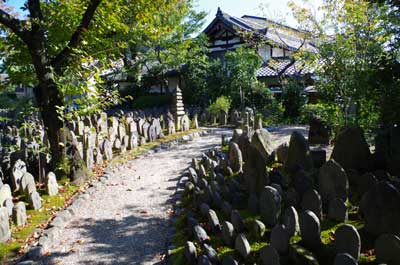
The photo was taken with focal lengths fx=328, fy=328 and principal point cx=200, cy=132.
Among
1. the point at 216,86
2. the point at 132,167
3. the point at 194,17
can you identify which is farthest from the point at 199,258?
the point at 194,17

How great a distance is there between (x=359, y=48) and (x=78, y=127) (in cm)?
842

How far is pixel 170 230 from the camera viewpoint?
499 centimetres

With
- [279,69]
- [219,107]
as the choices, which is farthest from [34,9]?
[279,69]

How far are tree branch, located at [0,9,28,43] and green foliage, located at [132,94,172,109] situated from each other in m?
14.8

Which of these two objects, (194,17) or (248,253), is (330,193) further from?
(194,17)

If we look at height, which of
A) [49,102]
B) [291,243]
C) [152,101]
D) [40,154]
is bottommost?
[291,243]

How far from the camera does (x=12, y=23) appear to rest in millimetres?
6281

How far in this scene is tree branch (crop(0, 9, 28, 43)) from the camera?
20.3ft

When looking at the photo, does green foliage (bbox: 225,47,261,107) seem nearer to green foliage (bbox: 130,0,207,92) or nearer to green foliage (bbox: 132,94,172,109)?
green foliage (bbox: 130,0,207,92)

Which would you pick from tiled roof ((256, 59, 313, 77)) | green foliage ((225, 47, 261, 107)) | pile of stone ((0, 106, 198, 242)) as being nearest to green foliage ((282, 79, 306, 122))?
tiled roof ((256, 59, 313, 77))

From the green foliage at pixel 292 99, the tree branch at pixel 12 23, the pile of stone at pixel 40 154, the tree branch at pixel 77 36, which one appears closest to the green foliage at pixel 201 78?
the green foliage at pixel 292 99

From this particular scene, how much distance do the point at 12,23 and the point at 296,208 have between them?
20.0 ft

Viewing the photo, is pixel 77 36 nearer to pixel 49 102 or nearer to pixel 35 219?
pixel 49 102

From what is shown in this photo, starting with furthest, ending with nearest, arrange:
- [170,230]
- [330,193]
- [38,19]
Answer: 1. [38,19]
2. [170,230]
3. [330,193]
